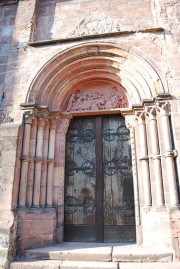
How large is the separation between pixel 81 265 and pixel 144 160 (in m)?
1.84

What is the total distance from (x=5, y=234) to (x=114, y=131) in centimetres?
257

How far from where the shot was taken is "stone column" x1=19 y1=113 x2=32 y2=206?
3926 mm

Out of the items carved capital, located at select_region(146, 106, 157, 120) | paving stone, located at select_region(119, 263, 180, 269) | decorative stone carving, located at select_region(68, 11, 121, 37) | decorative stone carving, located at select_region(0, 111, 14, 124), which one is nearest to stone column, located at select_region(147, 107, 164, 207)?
carved capital, located at select_region(146, 106, 157, 120)

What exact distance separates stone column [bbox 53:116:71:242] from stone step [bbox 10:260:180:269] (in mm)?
836

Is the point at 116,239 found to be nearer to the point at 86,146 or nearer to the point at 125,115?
the point at 86,146

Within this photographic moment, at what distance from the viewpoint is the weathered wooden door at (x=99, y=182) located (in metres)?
4.20

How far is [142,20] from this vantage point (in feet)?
16.2

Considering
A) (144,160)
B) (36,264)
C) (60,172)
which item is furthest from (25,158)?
→ (144,160)

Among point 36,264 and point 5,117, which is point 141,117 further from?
point 36,264

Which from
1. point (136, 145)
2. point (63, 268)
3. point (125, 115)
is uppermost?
point (125, 115)

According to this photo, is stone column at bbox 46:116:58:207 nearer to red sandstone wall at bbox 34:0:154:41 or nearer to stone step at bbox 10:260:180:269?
stone step at bbox 10:260:180:269

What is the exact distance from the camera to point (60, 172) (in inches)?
174

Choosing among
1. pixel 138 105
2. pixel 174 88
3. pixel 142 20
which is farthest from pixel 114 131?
pixel 142 20

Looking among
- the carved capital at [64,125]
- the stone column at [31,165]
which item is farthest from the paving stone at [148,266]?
the carved capital at [64,125]
